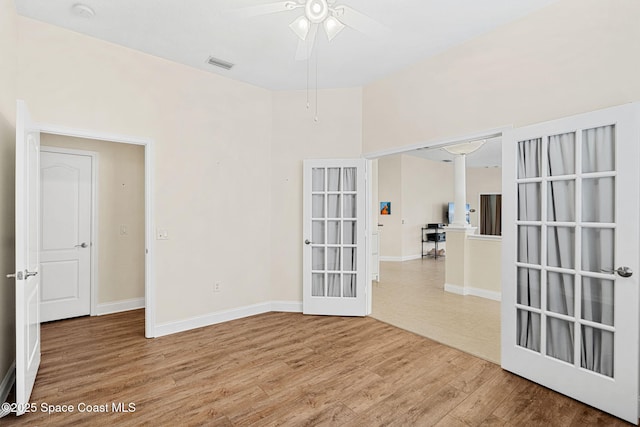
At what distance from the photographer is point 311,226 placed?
4.26m

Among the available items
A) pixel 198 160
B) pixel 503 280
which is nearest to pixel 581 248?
pixel 503 280

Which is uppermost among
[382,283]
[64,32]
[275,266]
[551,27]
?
[64,32]

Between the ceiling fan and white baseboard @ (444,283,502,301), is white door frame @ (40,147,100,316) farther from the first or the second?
white baseboard @ (444,283,502,301)

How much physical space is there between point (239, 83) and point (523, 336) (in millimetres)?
A: 4204

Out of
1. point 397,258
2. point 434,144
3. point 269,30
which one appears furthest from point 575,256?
point 397,258

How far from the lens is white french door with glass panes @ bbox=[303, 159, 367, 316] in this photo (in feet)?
13.6

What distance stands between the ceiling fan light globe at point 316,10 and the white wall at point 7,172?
220 centimetres

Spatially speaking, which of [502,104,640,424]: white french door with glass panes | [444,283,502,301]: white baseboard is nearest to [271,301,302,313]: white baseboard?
[502,104,640,424]: white french door with glass panes

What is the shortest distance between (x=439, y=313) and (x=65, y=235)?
5.06 meters

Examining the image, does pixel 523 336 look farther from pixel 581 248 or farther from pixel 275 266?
pixel 275 266

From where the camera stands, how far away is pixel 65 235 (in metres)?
3.99

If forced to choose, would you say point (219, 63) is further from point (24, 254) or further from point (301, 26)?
point (24, 254)

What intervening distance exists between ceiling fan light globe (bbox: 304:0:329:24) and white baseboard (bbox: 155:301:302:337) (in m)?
3.39

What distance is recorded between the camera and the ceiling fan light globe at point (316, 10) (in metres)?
2.04
